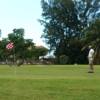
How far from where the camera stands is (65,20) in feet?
329

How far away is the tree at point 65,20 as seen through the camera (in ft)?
323

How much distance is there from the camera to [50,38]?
Result: 99.0 m

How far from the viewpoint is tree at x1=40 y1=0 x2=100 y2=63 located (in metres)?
98.5

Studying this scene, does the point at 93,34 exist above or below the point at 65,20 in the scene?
below
